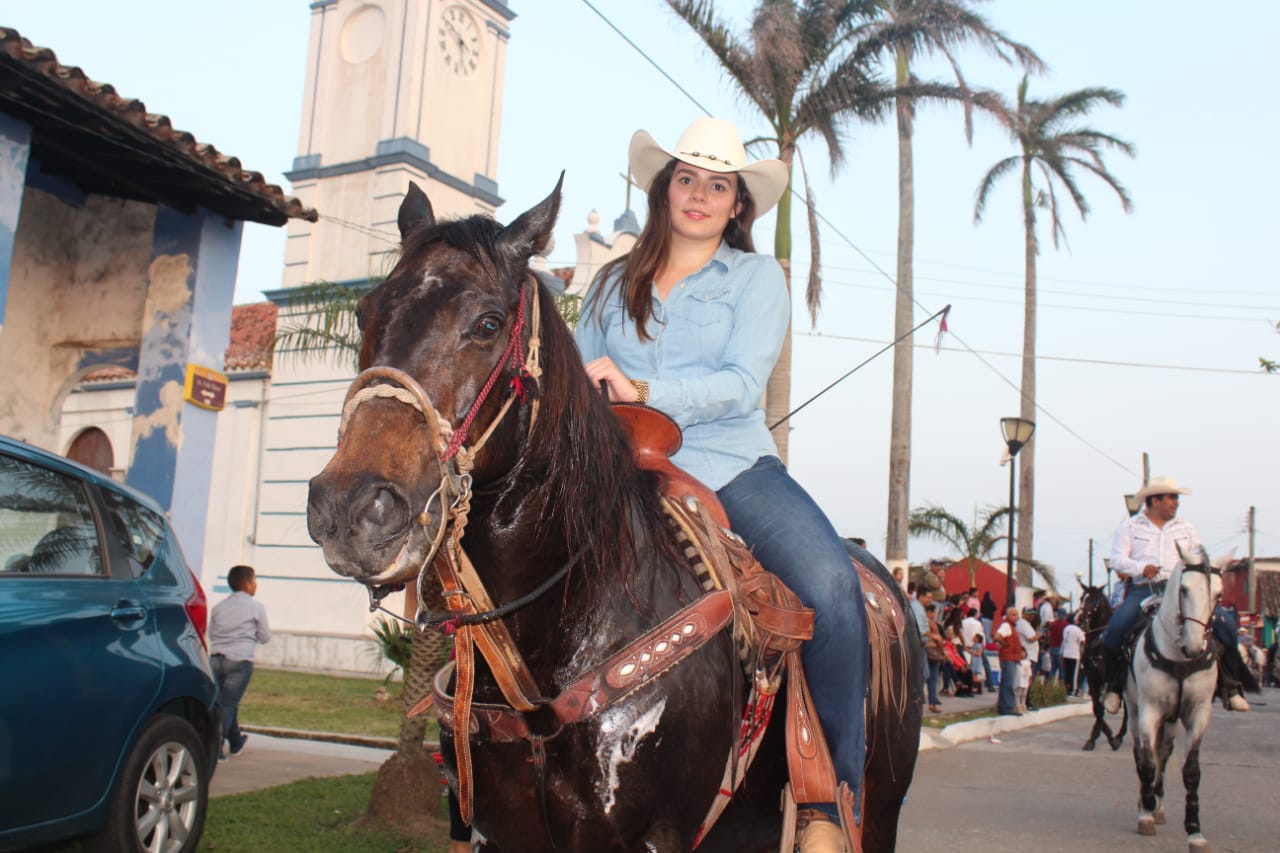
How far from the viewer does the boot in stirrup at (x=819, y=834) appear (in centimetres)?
311

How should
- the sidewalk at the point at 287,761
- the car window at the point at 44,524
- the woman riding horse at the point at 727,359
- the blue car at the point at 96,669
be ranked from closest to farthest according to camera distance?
the woman riding horse at the point at 727,359 < the blue car at the point at 96,669 < the car window at the point at 44,524 < the sidewalk at the point at 287,761

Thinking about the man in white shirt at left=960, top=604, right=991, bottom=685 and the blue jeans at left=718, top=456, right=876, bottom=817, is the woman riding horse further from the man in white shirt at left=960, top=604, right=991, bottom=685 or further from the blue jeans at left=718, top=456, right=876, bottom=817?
the man in white shirt at left=960, top=604, right=991, bottom=685

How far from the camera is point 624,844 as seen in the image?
253cm

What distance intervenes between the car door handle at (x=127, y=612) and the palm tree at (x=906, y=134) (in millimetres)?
11699

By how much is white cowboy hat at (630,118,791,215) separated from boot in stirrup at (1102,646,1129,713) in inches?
322

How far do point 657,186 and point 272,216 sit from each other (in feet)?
23.4

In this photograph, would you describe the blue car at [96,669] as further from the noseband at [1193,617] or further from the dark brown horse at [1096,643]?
the dark brown horse at [1096,643]

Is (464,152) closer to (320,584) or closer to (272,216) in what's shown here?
(320,584)

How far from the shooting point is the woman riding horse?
10.6 feet

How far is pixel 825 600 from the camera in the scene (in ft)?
10.6

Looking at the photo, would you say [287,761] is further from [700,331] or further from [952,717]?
[952,717]

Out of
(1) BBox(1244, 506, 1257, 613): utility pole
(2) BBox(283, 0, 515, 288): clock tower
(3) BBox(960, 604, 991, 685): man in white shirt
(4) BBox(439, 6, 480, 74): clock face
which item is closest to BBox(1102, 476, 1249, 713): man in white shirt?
(3) BBox(960, 604, 991, 685): man in white shirt

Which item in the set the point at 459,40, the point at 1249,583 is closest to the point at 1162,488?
the point at 459,40

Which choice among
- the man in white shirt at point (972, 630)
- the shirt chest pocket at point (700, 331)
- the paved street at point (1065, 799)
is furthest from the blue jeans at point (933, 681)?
the shirt chest pocket at point (700, 331)
